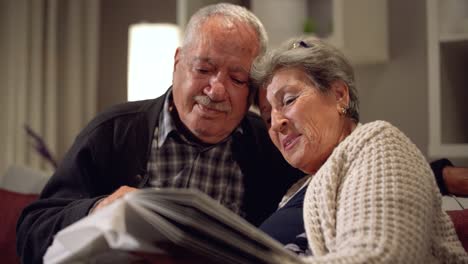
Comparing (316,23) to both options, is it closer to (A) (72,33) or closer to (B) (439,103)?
(B) (439,103)

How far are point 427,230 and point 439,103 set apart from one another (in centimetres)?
116

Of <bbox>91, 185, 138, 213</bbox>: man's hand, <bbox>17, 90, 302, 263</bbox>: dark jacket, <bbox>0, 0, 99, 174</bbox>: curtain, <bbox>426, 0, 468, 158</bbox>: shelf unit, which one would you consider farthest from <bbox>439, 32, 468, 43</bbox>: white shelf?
<bbox>0, 0, 99, 174</bbox>: curtain

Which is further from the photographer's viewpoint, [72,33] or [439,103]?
[72,33]

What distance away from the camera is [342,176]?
1046mm

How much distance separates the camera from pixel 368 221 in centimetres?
87

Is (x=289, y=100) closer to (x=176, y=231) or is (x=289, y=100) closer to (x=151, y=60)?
(x=176, y=231)

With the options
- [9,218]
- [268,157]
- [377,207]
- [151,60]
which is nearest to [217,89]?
[268,157]

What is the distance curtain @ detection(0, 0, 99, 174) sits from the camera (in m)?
3.24

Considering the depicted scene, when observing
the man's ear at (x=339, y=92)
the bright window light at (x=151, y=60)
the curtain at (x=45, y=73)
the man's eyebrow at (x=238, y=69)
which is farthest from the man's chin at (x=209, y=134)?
the curtain at (x=45, y=73)

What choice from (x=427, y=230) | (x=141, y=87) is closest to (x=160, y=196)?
(x=427, y=230)

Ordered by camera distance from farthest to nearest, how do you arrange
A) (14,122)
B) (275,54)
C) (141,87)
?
(14,122) → (141,87) → (275,54)

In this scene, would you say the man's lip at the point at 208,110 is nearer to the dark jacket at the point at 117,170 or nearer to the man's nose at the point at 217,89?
the man's nose at the point at 217,89

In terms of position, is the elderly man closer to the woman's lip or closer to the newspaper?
the woman's lip

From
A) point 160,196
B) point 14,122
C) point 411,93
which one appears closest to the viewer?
point 160,196
